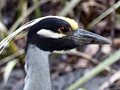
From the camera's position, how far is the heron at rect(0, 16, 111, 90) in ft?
6.70

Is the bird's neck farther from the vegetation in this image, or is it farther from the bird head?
the vegetation

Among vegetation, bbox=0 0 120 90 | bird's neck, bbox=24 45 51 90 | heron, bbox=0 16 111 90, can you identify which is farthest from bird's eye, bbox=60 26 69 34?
vegetation, bbox=0 0 120 90

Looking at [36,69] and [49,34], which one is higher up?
[49,34]

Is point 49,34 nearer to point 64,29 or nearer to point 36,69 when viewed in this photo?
point 64,29

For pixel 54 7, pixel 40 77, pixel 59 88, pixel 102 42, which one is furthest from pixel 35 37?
pixel 54 7

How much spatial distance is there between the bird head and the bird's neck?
50 millimetres

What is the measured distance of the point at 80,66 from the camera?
358 cm

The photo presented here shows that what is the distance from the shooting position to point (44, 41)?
2.10 meters

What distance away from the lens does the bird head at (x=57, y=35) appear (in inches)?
80.3

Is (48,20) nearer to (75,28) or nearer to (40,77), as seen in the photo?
(75,28)

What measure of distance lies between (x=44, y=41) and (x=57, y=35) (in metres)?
0.10

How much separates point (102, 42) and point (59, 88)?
54.8 inches

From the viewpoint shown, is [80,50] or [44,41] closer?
[44,41]

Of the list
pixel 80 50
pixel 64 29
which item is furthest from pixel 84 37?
pixel 80 50
